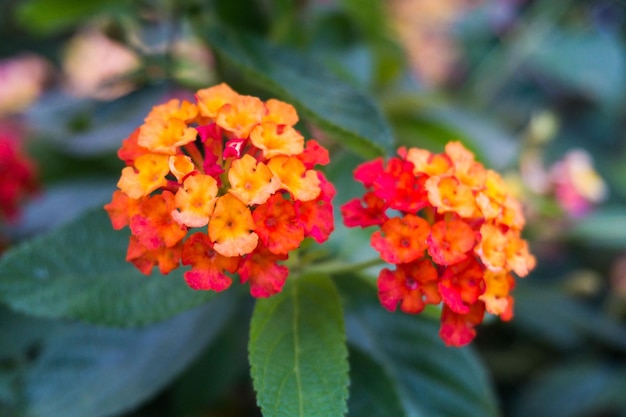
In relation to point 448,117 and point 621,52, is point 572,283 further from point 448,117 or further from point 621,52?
point 621,52

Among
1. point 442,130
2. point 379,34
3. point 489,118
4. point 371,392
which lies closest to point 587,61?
point 489,118

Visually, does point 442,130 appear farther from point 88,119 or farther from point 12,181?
point 12,181

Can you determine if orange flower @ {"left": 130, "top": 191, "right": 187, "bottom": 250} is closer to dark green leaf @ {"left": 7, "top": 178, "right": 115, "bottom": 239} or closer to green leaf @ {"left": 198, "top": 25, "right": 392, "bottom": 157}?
green leaf @ {"left": 198, "top": 25, "right": 392, "bottom": 157}

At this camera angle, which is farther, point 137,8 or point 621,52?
point 621,52

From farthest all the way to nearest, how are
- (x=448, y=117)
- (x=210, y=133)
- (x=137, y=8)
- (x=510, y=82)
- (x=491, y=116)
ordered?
1. (x=510, y=82)
2. (x=491, y=116)
3. (x=448, y=117)
4. (x=137, y=8)
5. (x=210, y=133)

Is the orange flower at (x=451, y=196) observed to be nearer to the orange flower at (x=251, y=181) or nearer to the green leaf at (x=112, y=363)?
the orange flower at (x=251, y=181)

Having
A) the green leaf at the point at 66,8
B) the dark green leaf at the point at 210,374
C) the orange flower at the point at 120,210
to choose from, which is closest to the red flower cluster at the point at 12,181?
the green leaf at the point at 66,8

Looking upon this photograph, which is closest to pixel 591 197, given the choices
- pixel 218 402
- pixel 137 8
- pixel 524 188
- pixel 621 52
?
pixel 524 188
